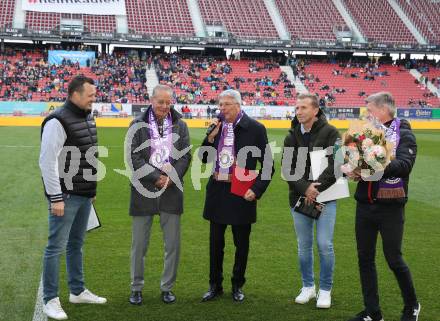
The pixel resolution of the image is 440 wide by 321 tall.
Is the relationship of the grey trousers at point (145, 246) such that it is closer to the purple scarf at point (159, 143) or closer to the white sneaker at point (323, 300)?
the purple scarf at point (159, 143)

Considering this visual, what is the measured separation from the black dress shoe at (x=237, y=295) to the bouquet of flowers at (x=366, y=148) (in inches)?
72.0

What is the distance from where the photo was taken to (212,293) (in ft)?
18.6

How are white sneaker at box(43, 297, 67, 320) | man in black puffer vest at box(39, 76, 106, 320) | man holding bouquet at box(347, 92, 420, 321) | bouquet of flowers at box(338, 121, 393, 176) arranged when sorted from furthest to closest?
white sneaker at box(43, 297, 67, 320)
man in black puffer vest at box(39, 76, 106, 320)
man holding bouquet at box(347, 92, 420, 321)
bouquet of flowers at box(338, 121, 393, 176)

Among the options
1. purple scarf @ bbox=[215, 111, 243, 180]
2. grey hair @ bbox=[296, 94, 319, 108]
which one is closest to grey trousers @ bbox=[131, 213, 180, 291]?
purple scarf @ bbox=[215, 111, 243, 180]

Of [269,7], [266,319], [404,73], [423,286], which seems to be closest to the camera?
[266,319]

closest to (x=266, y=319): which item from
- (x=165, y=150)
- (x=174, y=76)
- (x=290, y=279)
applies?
(x=290, y=279)

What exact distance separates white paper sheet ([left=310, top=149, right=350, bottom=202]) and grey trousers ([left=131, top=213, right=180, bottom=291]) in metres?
1.44

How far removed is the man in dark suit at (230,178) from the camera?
18.4 ft

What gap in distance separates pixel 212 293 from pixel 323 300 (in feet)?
3.63

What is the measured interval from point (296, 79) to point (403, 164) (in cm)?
4944

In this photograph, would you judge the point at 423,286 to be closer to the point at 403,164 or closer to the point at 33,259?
the point at 403,164

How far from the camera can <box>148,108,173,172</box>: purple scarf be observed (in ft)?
18.1

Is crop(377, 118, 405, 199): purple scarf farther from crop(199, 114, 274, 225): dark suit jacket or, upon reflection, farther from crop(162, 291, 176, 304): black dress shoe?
crop(162, 291, 176, 304): black dress shoe

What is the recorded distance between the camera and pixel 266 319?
5137mm
